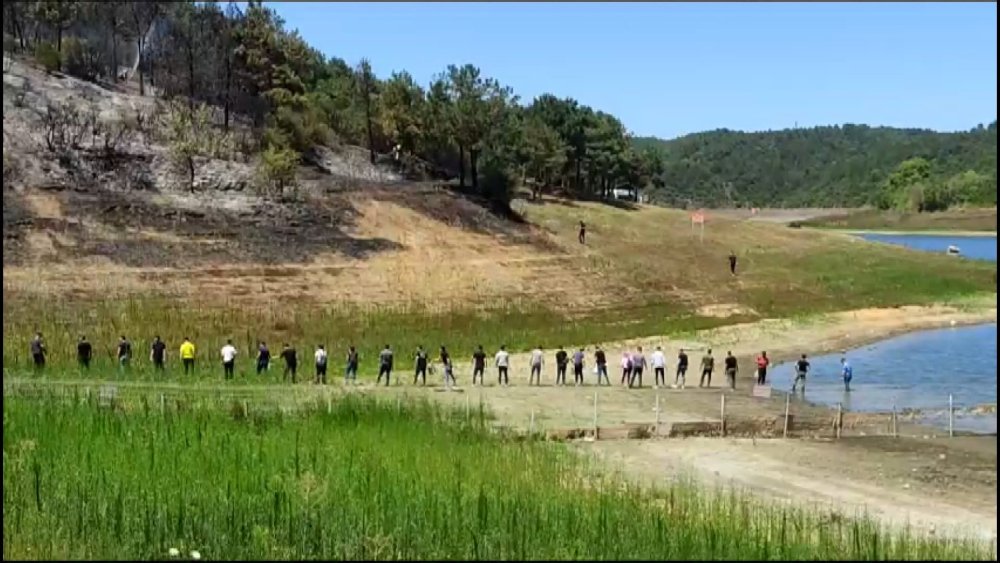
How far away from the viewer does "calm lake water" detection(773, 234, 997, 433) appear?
127ft

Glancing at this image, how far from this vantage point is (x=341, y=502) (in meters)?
17.0

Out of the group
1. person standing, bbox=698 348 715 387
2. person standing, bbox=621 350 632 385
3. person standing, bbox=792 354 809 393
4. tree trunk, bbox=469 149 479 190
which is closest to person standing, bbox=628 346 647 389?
person standing, bbox=621 350 632 385

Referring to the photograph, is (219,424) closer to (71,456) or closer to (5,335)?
(71,456)

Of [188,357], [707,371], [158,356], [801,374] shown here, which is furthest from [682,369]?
[158,356]

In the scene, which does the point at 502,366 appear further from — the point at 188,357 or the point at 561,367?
the point at 188,357

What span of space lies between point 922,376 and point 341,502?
3498 centimetres

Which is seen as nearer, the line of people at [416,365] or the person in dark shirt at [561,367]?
the line of people at [416,365]

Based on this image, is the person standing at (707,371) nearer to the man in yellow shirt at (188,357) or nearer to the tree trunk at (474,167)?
the man in yellow shirt at (188,357)

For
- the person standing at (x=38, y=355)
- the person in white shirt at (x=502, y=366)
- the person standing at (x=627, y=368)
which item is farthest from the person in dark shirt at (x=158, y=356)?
the person standing at (x=627, y=368)

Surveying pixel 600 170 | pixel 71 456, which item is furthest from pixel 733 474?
pixel 600 170

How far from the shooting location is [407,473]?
2020 cm

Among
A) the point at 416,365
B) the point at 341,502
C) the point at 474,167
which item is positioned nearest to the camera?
the point at 341,502

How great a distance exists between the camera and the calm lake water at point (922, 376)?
3872cm

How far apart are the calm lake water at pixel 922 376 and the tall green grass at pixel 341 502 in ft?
56.7
